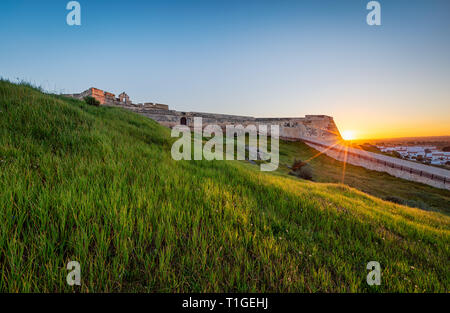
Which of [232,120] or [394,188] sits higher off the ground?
[232,120]

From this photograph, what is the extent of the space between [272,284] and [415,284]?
1.46 m

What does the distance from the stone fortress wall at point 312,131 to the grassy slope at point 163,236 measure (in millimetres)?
19868

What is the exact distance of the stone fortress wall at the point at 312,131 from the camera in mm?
15916

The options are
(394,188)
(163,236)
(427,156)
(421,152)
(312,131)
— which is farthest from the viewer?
(312,131)

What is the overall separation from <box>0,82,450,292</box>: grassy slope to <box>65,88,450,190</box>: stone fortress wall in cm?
1987

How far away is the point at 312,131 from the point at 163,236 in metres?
34.2

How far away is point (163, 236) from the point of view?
60.1 inches
